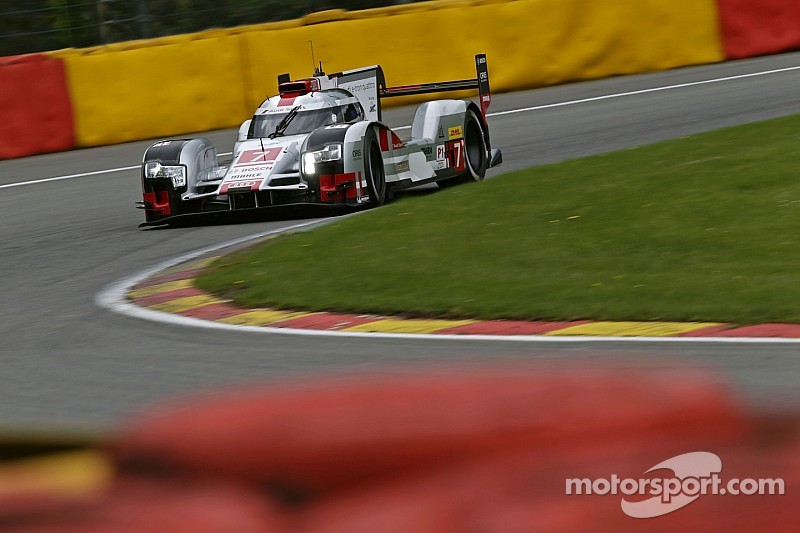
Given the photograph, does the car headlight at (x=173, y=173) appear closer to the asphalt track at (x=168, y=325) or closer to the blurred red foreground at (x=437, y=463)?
the asphalt track at (x=168, y=325)

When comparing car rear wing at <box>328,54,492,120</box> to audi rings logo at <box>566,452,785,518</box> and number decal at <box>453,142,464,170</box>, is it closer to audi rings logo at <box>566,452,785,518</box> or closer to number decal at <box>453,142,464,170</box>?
number decal at <box>453,142,464,170</box>

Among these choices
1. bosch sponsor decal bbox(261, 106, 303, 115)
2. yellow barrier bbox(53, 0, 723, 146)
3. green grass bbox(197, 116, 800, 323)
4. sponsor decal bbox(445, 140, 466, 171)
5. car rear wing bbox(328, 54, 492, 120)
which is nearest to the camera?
green grass bbox(197, 116, 800, 323)

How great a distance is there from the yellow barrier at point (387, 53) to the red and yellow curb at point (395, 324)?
31.1 ft

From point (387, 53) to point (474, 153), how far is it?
578 centimetres

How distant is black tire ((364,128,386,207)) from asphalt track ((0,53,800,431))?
899mm

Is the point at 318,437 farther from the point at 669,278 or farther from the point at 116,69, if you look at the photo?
the point at 116,69

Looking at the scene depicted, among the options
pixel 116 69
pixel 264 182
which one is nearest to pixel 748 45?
pixel 116 69

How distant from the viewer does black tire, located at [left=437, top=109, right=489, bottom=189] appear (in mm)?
13430

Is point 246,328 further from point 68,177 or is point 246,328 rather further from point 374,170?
point 68,177

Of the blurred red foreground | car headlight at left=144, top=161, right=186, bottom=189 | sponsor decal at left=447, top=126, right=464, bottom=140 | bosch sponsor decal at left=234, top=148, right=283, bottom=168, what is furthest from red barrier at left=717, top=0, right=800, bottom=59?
the blurred red foreground

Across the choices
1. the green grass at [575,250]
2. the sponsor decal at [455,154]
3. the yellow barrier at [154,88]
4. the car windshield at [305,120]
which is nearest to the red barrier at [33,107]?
the yellow barrier at [154,88]

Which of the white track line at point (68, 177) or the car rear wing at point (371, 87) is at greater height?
the car rear wing at point (371, 87)

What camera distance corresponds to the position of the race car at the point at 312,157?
36.9 ft

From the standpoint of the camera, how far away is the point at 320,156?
36.6ft
